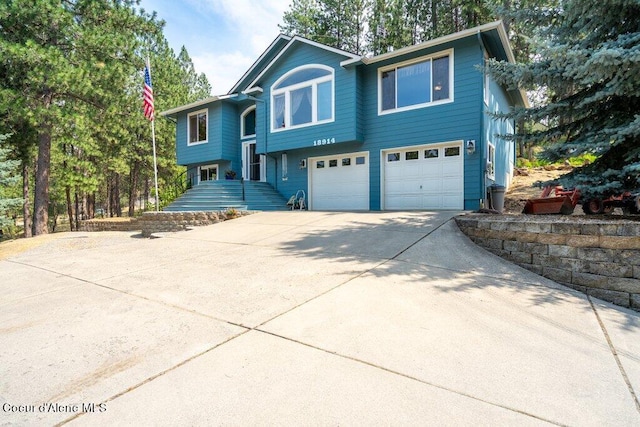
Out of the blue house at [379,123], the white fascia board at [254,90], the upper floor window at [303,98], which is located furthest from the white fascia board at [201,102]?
the upper floor window at [303,98]

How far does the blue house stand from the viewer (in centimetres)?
980

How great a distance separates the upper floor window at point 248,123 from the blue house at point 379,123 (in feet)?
1.14

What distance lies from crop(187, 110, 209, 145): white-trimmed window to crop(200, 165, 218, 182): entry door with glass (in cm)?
128

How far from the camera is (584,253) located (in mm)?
4254

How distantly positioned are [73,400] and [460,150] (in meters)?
10.2

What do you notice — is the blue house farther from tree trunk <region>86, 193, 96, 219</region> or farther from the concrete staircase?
tree trunk <region>86, 193, 96, 219</region>

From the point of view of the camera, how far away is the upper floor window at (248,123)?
15.4m

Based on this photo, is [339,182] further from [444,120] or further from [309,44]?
[309,44]

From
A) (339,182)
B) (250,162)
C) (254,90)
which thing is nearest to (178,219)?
(250,162)

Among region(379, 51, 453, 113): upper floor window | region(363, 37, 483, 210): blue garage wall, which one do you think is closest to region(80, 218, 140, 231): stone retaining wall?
region(363, 37, 483, 210): blue garage wall

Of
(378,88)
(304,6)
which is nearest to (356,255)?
(378,88)

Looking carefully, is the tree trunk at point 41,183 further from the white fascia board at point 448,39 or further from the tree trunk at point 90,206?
the white fascia board at point 448,39

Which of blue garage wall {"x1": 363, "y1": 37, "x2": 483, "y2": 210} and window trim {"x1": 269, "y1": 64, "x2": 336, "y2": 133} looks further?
window trim {"x1": 269, "y1": 64, "x2": 336, "y2": 133}

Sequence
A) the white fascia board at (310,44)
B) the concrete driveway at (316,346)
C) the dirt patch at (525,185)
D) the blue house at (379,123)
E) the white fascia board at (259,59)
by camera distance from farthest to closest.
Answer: the white fascia board at (259,59) → the white fascia board at (310,44) → the dirt patch at (525,185) → the blue house at (379,123) → the concrete driveway at (316,346)
